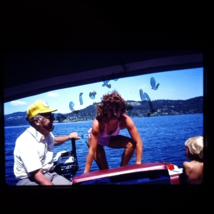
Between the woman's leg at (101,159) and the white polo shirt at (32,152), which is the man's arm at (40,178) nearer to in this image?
the white polo shirt at (32,152)

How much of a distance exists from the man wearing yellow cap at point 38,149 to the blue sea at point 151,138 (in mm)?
54

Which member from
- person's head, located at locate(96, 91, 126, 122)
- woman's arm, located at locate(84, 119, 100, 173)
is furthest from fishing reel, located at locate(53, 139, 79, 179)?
person's head, located at locate(96, 91, 126, 122)

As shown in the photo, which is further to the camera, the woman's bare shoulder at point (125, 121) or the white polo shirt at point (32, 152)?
the woman's bare shoulder at point (125, 121)

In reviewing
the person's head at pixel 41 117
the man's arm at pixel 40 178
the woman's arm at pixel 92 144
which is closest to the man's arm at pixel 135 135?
the woman's arm at pixel 92 144

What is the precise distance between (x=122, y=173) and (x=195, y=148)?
71cm

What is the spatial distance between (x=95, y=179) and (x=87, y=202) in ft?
1.04

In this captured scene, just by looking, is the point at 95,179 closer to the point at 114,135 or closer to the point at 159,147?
the point at 114,135

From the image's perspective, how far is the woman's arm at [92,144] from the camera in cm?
212

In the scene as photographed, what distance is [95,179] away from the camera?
2.10 meters

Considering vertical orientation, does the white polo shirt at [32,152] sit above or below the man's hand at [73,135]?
below

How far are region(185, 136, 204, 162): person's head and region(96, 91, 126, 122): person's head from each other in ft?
2.21

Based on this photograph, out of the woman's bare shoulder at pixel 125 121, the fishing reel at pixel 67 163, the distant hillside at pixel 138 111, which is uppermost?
the distant hillside at pixel 138 111

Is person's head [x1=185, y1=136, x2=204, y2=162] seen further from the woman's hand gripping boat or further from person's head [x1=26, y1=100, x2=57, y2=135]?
person's head [x1=26, y1=100, x2=57, y2=135]

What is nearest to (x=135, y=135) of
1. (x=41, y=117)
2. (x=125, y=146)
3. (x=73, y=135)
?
(x=125, y=146)
